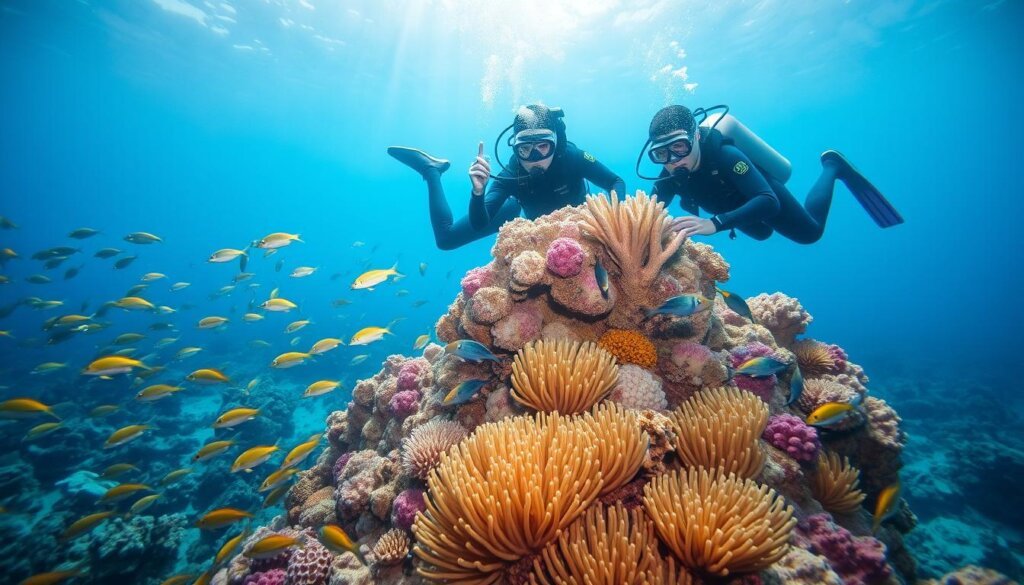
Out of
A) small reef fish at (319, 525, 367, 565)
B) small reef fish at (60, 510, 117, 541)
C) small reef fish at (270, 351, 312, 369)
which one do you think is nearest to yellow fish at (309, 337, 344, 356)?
small reef fish at (270, 351, 312, 369)

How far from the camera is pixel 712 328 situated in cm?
469

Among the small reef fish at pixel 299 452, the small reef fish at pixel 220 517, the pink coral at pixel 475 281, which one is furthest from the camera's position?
the small reef fish at pixel 299 452

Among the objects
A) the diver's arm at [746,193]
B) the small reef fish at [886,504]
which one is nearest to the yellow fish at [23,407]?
the diver's arm at [746,193]

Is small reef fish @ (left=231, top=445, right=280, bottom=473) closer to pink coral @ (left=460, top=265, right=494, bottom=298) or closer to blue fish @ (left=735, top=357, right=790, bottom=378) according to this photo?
pink coral @ (left=460, top=265, right=494, bottom=298)

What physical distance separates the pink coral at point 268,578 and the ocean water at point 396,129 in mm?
6715

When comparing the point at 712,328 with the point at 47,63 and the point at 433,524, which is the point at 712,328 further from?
the point at 47,63

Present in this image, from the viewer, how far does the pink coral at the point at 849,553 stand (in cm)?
274

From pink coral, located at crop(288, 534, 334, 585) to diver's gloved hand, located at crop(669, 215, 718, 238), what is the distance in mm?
4930

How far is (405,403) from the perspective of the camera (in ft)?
17.3

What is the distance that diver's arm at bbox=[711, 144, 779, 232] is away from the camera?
5195 millimetres

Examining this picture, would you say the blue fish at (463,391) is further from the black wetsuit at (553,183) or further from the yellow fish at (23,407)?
the yellow fish at (23,407)

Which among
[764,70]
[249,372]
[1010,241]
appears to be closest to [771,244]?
[1010,241]

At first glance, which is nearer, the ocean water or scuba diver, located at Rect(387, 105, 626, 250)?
scuba diver, located at Rect(387, 105, 626, 250)

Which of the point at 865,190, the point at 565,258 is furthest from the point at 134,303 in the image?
the point at 865,190
